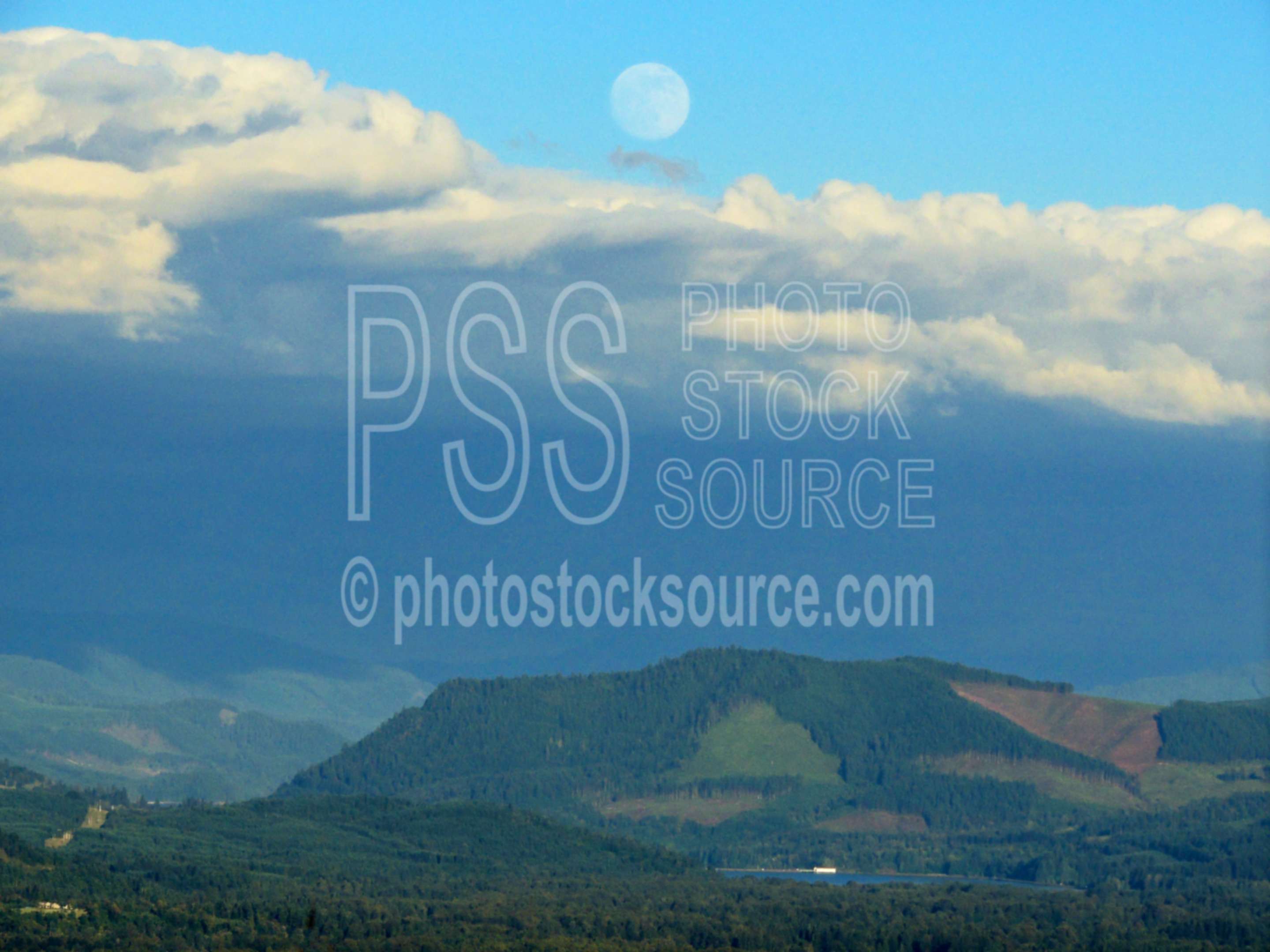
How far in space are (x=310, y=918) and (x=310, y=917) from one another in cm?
465

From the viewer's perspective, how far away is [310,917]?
605 feet

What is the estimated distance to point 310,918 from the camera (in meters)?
190

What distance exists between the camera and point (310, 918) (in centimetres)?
18550

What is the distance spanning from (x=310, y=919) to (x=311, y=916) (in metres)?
7.52

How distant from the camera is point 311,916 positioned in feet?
607

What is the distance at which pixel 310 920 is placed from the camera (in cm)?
19375

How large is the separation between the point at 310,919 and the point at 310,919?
1421 mm

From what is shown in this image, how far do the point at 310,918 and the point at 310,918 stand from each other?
1.29 m

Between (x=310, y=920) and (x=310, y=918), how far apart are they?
8.52 meters

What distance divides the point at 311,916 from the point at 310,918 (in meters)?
0.42

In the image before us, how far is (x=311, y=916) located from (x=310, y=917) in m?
1.92

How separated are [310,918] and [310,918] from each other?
122 inches

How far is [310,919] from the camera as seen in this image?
192 metres
